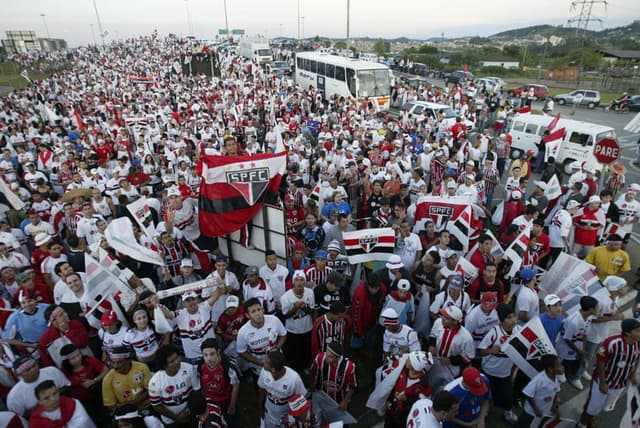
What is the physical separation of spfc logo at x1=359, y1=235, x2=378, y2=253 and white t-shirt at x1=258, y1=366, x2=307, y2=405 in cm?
246

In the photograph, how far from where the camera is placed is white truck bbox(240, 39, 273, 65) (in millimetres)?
45156

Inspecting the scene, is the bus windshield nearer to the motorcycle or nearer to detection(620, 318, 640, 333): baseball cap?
the motorcycle

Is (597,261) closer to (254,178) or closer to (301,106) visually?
(254,178)

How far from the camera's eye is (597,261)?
19.7ft

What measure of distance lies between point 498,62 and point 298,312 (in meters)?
66.2

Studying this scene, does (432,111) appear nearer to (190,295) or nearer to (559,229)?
(559,229)

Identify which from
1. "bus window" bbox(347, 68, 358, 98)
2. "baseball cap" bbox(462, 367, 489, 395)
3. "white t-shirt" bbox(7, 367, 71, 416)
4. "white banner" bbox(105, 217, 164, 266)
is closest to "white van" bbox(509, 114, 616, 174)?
"bus window" bbox(347, 68, 358, 98)

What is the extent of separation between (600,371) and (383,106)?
2099cm

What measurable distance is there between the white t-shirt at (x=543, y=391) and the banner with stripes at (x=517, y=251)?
2.11 meters

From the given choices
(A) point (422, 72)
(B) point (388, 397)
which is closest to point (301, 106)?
(B) point (388, 397)

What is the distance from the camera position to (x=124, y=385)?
13.0 feet

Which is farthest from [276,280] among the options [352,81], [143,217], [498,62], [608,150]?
[498,62]

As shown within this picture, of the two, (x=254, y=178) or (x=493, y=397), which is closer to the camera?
(x=493, y=397)

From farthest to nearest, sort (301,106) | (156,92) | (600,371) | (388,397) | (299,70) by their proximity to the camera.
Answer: (299,70) → (156,92) → (301,106) → (600,371) → (388,397)
